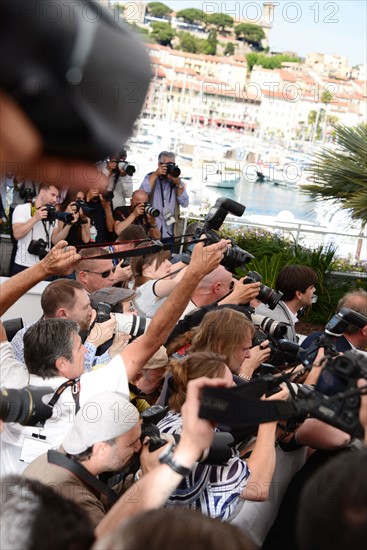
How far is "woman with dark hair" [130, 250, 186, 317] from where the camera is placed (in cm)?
459

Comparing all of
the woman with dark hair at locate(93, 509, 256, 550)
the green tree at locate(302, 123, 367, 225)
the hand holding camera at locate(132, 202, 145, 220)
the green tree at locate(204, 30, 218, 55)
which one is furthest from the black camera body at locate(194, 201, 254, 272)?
the green tree at locate(204, 30, 218, 55)

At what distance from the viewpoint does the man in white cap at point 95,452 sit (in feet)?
7.56

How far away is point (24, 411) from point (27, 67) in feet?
4.86

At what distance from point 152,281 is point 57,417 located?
2.14 meters

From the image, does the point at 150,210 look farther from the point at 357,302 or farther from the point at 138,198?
the point at 357,302

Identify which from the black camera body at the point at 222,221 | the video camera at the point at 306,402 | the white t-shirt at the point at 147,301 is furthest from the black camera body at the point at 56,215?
the video camera at the point at 306,402

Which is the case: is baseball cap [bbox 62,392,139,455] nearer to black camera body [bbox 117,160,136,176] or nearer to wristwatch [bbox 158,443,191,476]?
wristwatch [bbox 158,443,191,476]

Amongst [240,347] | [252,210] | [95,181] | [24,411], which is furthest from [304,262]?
[252,210]

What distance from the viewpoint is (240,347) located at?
3.60 m

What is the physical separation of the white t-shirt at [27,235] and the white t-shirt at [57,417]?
3.40 m

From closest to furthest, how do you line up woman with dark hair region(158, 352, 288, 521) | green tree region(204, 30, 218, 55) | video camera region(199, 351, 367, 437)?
video camera region(199, 351, 367, 437) → woman with dark hair region(158, 352, 288, 521) → green tree region(204, 30, 218, 55)

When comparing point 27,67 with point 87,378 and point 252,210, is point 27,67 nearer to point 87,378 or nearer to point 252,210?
point 87,378

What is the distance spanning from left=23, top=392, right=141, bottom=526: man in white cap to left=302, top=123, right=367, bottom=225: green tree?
690cm

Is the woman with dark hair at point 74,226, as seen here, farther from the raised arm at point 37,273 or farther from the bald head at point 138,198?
the raised arm at point 37,273
